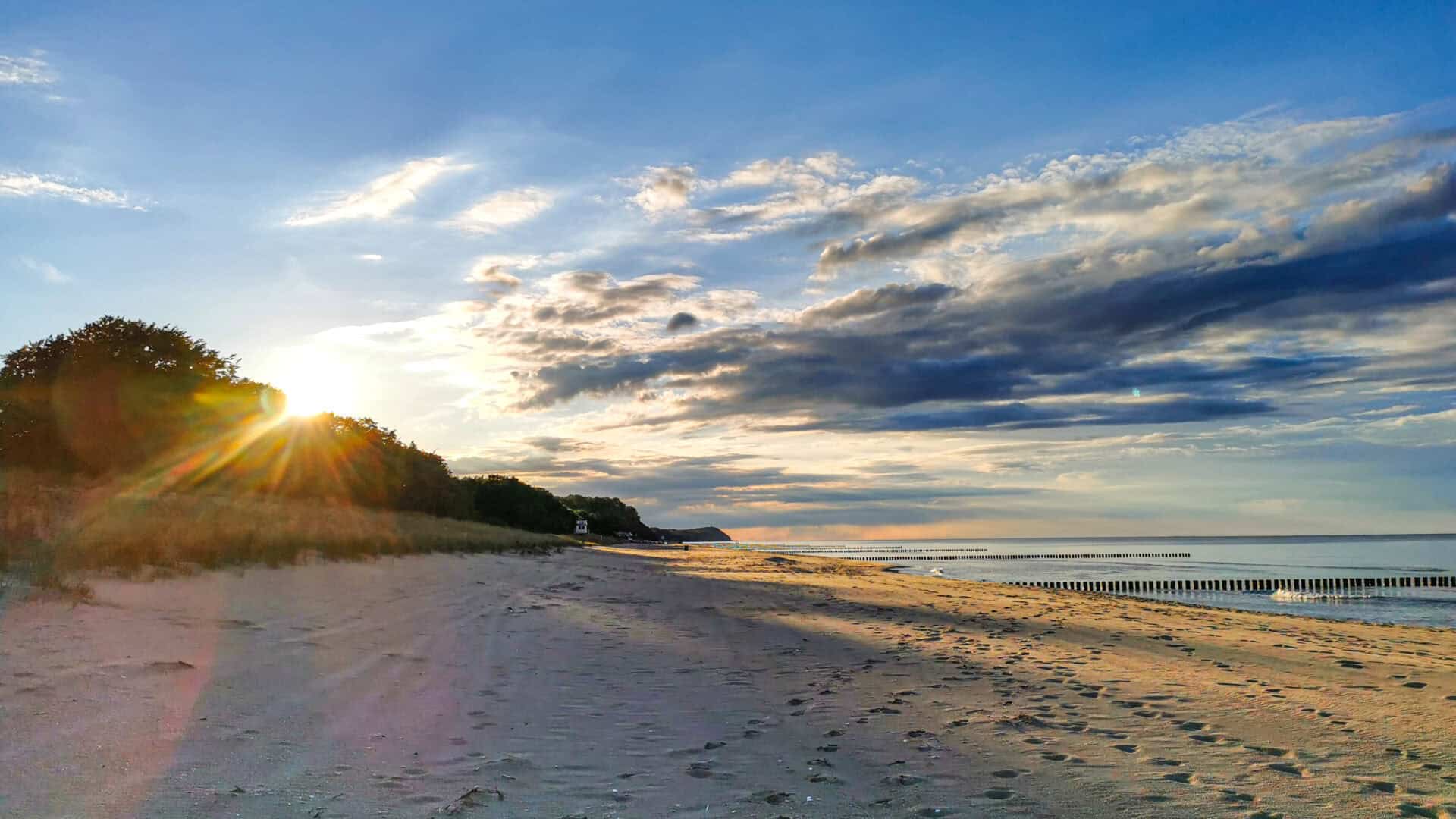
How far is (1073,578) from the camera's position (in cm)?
5009

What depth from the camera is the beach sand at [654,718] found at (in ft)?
17.1

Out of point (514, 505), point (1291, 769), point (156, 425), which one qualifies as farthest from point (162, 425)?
point (514, 505)

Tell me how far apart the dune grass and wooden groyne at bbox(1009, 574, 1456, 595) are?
3150 centimetres

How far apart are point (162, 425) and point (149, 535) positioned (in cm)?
3336

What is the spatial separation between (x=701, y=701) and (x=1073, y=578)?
46.6 m

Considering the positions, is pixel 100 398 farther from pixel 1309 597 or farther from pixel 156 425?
pixel 1309 597

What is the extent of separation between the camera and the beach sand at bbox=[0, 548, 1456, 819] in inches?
206

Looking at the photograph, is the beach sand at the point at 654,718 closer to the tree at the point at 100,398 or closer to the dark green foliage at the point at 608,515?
the tree at the point at 100,398

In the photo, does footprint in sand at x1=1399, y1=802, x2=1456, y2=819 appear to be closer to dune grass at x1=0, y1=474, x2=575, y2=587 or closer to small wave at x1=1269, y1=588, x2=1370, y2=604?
dune grass at x1=0, y1=474, x2=575, y2=587

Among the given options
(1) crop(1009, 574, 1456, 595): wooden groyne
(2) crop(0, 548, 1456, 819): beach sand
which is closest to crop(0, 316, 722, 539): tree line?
(2) crop(0, 548, 1456, 819): beach sand

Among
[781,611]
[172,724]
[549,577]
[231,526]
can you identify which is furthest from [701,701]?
[549,577]

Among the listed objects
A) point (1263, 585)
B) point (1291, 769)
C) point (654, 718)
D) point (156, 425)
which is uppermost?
point (156, 425)

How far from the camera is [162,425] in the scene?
41.3 m

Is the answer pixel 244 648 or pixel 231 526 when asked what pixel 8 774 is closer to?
pixel 244 648
